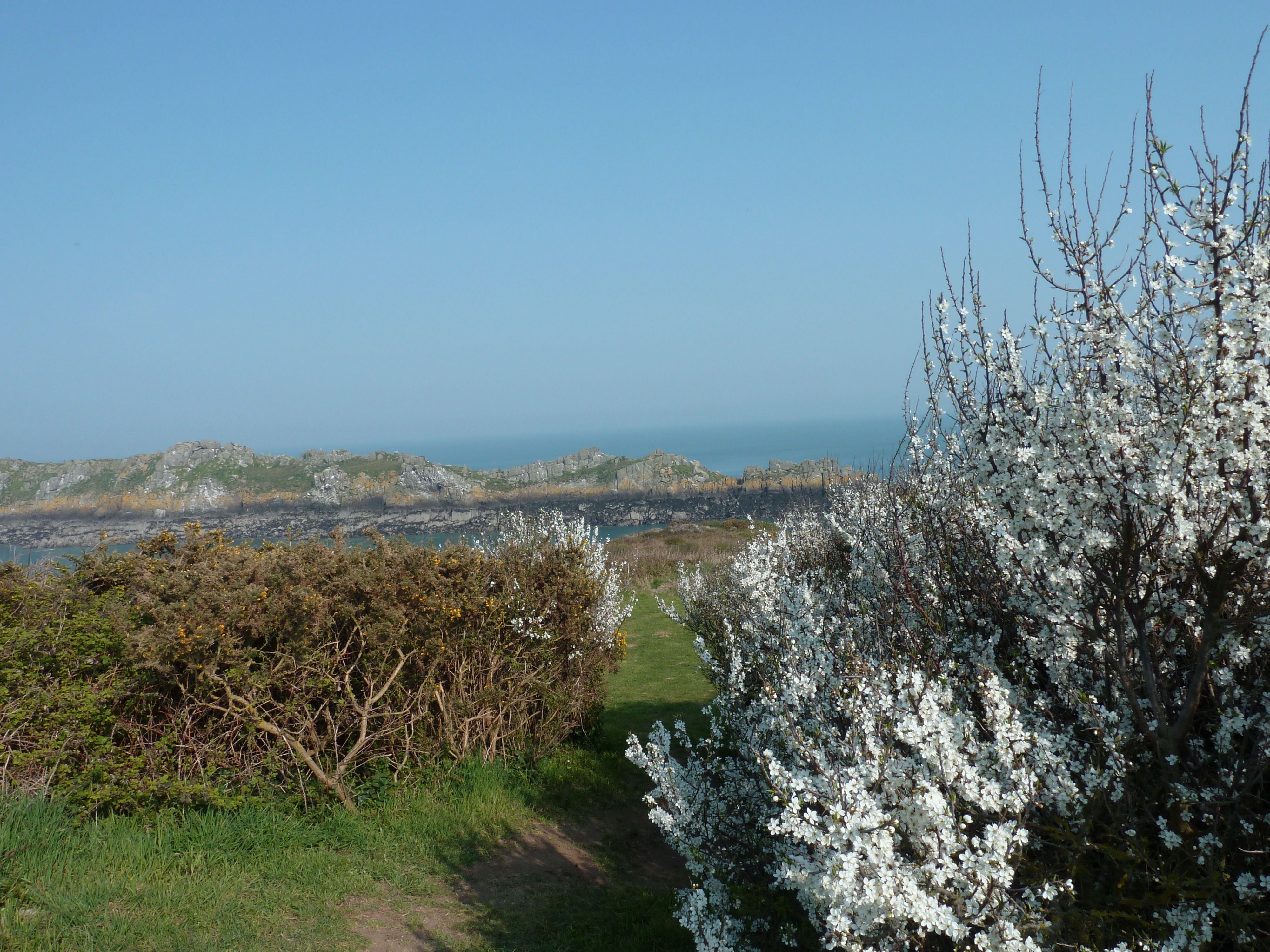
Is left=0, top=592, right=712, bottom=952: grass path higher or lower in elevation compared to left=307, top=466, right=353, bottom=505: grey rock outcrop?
lower

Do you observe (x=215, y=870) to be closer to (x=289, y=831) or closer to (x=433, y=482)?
(x=289, y=831)

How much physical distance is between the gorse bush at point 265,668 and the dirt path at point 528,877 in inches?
46.3

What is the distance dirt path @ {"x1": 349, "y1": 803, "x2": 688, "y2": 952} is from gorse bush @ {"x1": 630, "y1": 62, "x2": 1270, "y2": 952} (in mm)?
2316

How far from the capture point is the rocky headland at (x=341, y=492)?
35750 millimetres

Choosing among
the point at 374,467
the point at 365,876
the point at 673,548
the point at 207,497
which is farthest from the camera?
the point at 374,467

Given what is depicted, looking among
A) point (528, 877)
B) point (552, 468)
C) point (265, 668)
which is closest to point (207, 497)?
point (552, 468)

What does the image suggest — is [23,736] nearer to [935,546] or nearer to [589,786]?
[589,786]

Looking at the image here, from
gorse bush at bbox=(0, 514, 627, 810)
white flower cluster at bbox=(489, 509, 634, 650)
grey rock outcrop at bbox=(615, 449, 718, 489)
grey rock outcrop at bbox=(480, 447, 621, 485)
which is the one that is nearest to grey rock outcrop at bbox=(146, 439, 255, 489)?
grey rock outcrop at bbox=(480, 447, 621, 485)

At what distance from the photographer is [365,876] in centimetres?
579

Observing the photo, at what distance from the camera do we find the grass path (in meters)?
4.48

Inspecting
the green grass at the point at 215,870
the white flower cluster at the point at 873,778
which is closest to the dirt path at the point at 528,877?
the green grass at the point at 215,870

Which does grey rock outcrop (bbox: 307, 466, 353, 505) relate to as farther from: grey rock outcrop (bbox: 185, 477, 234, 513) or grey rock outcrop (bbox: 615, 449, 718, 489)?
grey rock outcrop (bbox: 615, 449, 718, 489)

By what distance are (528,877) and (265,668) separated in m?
2.88

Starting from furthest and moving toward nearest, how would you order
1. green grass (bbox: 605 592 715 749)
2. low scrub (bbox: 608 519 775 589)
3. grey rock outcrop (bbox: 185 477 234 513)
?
grey rock outcrop (bbox: 185 477 234 513)
low scrub (bbox: 608 519 775 589)
green grass (bbox: 605 592 715 749)
